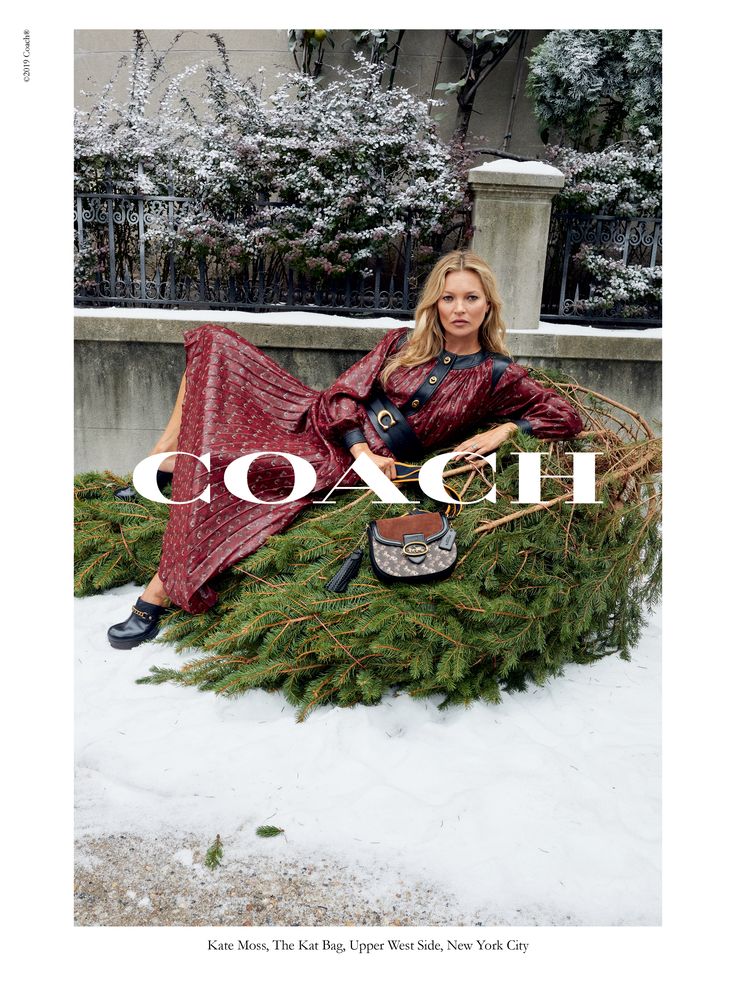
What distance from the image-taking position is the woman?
3.09 m

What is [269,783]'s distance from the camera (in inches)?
98.2

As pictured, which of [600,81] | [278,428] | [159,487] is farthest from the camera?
[600,81]

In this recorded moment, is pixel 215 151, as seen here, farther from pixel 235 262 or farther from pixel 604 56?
pixel 604 56

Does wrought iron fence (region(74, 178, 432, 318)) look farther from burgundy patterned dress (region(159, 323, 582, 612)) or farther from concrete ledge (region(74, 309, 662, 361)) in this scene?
burgundy patterned dress (region(159, 323, 582, 612))

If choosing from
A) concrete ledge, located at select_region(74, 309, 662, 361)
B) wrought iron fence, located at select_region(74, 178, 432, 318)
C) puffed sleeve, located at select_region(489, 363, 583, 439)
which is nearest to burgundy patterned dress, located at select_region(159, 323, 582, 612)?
puffed sleeve, located at select_region(489, 363, 583, 439)

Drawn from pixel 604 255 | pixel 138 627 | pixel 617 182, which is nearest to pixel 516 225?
pixel 604 255

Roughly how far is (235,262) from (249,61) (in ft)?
6.81

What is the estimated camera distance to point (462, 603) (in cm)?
272

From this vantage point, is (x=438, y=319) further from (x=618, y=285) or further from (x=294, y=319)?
(x=618, y=285)

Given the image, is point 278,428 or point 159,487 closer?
point 278,428

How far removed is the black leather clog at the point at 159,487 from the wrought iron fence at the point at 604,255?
2864 mm

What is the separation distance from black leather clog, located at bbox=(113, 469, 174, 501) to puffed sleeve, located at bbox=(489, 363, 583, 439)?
1.64 meters

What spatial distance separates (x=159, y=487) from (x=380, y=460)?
1260 millimetres
